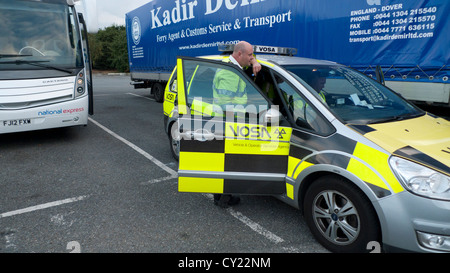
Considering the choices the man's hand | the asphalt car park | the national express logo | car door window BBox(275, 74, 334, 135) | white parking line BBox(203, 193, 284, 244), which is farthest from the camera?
the national express logo

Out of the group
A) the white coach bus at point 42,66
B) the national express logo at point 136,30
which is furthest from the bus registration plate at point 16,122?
the national express logo at point 136,30

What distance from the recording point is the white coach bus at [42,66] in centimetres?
513

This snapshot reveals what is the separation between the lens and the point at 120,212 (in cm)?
326

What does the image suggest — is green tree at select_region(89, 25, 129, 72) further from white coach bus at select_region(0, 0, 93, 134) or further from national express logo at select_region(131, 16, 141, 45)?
white coach bus at select_region(0, 0, 93, 134)

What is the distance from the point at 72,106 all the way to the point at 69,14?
5.89ft

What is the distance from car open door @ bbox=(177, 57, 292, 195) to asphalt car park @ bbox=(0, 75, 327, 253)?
1.38ft

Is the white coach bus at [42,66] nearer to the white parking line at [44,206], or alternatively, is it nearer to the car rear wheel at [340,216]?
the white parking line at [44,206]

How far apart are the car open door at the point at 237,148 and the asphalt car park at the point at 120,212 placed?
42 cm

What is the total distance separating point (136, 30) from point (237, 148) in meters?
11.4

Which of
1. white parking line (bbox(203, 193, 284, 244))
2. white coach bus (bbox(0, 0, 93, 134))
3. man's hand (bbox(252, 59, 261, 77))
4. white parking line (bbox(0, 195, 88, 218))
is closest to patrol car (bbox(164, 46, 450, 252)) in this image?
man's hand (bbox(252, 59, 261, 77))

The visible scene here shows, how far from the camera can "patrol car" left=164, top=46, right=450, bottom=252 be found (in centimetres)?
209

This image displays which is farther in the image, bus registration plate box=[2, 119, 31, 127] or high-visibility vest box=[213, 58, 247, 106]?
bus registration plate box=[2, 119, 31, 127]

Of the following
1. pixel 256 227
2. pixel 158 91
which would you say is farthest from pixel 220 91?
pixel 158 91

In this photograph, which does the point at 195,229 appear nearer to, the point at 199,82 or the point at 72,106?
the point at 199,82
